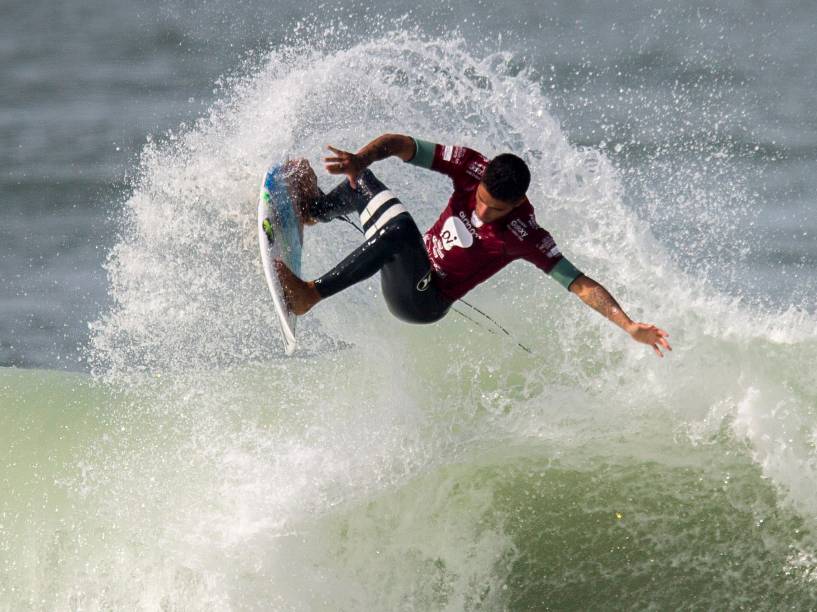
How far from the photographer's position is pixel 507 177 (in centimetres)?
556

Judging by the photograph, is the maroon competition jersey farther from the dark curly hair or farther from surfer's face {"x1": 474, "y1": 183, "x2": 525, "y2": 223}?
the dark curly hair

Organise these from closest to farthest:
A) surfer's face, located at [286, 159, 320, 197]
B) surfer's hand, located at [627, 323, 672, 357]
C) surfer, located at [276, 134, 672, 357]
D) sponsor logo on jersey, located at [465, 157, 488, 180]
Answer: surfer's hand, located at [627, 323, 672, 357] → surfer, located at [276, 134, 672, 357] → sponsor logo on jersey, located at [465, 157, 488, 180] → surfer's face, located at [286, 159, 320, 197]

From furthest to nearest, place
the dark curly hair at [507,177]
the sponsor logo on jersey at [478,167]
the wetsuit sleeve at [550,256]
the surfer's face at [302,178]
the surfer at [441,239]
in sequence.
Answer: the surfer's face at [302,178]
the sponsor logo on jersey at [478,167]
the wetsuit sleeve at [550,256]
the surfer at [441,239]
the dark curly hair at [507,177]

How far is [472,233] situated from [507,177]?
1.69 ft

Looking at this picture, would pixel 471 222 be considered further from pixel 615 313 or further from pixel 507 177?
pixel 615 313

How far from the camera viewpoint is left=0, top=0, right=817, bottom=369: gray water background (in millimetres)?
11094

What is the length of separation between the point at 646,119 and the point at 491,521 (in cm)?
825

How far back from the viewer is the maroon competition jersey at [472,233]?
5.85 metres

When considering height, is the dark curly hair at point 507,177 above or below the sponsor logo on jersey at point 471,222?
above

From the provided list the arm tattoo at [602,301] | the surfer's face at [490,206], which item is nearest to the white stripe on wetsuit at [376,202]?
the surfer's face at [490,206]

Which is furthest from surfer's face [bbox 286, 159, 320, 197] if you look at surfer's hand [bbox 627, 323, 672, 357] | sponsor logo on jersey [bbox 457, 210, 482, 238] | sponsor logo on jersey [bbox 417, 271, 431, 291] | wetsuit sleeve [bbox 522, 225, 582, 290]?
surfer's hand [bbox 627, 323, 672, 357]

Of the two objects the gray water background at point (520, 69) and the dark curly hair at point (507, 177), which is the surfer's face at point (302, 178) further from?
the gray water background at point (520, 69)

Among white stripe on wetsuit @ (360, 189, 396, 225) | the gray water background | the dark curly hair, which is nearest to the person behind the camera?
the dark curly hair

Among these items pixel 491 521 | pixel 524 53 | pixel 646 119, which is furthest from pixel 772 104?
pixel 491 521
